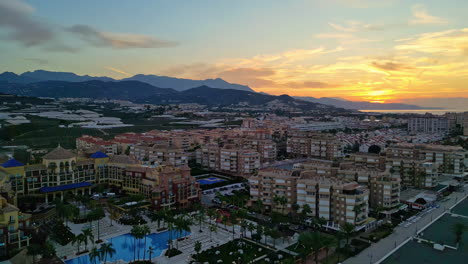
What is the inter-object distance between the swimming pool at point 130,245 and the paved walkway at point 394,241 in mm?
10706

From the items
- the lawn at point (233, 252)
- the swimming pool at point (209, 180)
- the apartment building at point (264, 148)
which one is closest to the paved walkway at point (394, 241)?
the lawn at point (233, 252)

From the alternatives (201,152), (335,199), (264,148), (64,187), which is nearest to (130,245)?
(64,187)

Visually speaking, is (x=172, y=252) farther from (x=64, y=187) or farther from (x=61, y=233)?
(x=64, y=187)

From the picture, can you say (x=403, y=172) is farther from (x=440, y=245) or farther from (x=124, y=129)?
(x=124, y=129)

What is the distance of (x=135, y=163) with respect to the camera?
30.9 metres

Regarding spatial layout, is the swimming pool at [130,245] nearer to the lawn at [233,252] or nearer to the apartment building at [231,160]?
the lawn at [233,252]

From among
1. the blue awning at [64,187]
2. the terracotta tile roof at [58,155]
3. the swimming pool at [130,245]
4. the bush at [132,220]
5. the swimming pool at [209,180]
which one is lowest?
the swimming pool at [130,245]

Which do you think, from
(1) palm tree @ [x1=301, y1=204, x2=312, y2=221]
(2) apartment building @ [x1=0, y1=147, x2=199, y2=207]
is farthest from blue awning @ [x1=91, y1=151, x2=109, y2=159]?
(1) palm tree @ [x1=301, y1=204, x2=312, y2=221]

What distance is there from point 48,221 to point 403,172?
33.0 m

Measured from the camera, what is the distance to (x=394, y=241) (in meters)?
21.3

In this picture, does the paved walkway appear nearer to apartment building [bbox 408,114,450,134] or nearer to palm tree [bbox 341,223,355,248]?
palm tree [bbox 341,223,355,248]

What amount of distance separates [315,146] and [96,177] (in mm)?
33478

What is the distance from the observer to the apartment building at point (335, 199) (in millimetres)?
22391

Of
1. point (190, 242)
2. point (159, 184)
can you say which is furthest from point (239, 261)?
point (159, 184)
